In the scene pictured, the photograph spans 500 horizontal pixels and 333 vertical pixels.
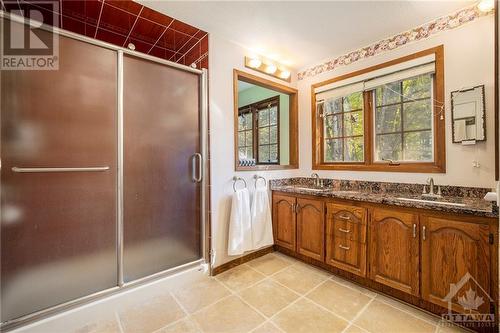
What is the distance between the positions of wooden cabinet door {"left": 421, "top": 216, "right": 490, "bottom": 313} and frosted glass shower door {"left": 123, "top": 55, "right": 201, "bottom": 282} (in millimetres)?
1919

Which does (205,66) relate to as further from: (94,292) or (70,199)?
(94,292)

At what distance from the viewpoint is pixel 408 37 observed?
A: 6.96 feet

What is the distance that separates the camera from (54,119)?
1.44 meters

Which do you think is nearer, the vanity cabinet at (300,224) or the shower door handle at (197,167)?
the shower door handle at (197,167)

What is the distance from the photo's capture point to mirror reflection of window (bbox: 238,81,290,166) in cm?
348

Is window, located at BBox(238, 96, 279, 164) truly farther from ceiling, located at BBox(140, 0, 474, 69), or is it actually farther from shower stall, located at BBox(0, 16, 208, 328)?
shower stall, located at BBox(0, 16, 208, 328)

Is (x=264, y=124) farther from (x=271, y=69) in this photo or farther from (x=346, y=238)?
(x=346, y=238)

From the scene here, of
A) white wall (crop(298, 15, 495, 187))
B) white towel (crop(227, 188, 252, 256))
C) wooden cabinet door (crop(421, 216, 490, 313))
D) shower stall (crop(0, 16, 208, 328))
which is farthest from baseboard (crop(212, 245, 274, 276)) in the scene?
white wall (crop(298, 15, 495, 187))

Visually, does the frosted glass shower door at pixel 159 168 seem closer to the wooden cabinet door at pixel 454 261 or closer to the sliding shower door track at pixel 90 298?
the sliding shower door track at pixel 90 298

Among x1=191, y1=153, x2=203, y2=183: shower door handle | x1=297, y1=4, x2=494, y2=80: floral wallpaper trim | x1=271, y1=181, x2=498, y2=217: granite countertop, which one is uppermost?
x1=297, y1=4, x2=494, y2=80: floral wallpaper trim

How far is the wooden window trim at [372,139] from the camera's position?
6.38ft

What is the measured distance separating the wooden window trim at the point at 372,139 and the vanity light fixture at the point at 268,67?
0.42m

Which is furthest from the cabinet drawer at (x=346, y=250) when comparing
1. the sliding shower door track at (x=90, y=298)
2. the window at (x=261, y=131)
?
the window at (x=261, y=131)

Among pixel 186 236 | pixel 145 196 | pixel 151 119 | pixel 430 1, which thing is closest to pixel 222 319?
pixel 186 236
